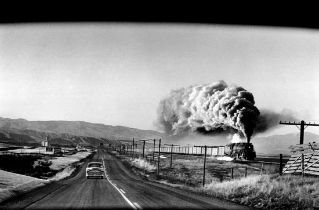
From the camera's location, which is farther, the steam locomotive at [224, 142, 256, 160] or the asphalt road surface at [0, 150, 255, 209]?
the steam locomotive at [224, 142, 256, 160]

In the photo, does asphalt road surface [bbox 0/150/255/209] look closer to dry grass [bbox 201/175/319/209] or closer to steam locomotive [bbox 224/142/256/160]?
dry grass [bbox 201/175/319/209]

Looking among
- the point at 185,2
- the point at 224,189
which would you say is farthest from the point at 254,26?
the point at 224,189

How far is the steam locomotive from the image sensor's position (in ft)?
167

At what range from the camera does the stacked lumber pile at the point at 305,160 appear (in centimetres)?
2403

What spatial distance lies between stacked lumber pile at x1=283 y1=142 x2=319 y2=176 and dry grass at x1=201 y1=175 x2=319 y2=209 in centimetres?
268

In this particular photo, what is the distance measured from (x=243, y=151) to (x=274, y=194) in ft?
115

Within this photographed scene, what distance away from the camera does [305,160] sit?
1039 inches

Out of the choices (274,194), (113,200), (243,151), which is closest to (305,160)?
(274,194)

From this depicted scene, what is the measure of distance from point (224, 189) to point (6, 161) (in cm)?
5287

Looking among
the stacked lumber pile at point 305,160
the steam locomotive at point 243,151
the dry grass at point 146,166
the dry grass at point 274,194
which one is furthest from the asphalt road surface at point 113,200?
the dry grass at point 146,166

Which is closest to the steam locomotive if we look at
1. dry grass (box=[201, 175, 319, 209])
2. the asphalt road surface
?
dry grass (box=[201, 175, 319, 209])

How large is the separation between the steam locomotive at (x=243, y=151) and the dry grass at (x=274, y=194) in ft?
94.8

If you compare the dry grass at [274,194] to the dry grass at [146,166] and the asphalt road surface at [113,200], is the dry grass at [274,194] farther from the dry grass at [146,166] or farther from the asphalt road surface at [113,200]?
the dry grass at [146,166]

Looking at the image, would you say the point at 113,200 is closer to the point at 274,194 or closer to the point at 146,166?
the point at 274,194
